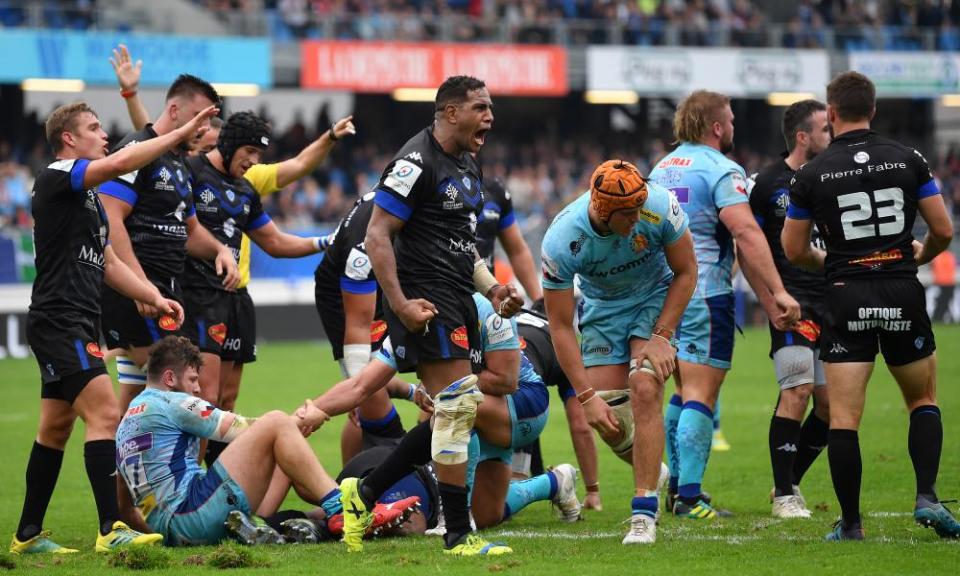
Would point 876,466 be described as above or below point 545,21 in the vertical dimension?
below

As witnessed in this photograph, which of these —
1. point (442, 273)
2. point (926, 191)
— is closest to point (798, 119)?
point (926, 191)

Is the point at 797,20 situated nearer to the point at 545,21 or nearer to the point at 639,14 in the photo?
the point at 639,14

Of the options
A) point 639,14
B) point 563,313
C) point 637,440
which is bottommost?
point 637,440

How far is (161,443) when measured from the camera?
7379 millimetres

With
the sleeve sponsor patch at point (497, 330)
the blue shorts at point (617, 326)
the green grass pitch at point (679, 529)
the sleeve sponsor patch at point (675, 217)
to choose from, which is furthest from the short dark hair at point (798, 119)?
the green grass pitch at point (679, 529)

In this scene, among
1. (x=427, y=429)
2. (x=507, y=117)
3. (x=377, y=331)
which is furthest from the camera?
(x=507, y=117)

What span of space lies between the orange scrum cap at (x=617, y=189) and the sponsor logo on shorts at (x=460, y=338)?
0.96 meters

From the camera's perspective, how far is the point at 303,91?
3434cm

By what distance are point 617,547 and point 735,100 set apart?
114 feet

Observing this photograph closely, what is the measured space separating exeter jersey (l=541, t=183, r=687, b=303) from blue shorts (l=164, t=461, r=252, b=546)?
81.2 inches

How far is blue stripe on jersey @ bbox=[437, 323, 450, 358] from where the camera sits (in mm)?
7020

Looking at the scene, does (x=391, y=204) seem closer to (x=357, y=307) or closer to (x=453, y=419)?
(x=453, y=419)

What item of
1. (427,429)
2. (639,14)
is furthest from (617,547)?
(639,14)

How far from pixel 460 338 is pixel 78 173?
2247 millimetres
